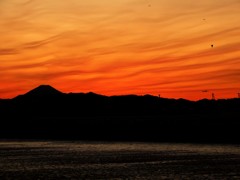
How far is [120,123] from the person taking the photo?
495 feet

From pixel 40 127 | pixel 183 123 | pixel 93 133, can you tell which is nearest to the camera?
pixel 183 123

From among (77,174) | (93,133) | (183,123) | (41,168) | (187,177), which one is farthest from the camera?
(93,133)

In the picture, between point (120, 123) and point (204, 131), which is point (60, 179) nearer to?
point (204, 131)

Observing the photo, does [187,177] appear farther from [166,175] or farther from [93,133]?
[93,133]

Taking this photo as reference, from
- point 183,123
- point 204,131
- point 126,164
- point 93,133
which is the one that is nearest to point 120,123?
point 93,133

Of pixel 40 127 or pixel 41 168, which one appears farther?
pixel 40 127

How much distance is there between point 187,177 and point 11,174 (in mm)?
13280

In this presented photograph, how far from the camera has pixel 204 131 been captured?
118750 millimetres

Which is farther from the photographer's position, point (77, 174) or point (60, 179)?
point (77, 174)

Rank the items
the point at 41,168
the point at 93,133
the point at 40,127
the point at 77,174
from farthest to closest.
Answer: the point at 40,127 → the point at 93,133 → the point at 41,168 → the point at 77,174

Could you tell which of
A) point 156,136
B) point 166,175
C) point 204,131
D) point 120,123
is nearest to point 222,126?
point 204,131

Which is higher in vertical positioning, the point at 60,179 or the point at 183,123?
the point at 183,123

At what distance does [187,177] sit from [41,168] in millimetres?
14053

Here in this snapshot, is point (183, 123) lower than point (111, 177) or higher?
higher
